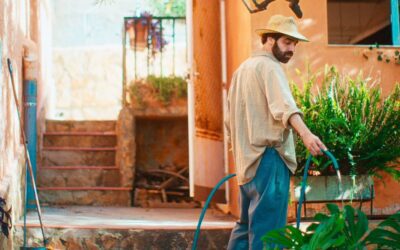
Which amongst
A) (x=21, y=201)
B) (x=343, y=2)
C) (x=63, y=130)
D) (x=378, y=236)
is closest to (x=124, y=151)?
(x=63, y=130)

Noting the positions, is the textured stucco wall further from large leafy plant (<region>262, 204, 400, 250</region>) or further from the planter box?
large leafy plant (<region>262, 204, 400, 250</region>)

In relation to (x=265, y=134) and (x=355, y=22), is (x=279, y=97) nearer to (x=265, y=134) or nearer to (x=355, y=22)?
(x=265, y=134)

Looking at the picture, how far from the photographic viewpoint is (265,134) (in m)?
4.61

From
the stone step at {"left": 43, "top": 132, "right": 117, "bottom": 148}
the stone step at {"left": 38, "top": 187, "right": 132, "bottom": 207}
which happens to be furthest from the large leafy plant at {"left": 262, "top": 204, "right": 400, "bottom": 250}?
the stone step at {"left": 43, "top": 132, "right": 117, "bottom": 148}

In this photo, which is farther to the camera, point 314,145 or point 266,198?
point 266,198

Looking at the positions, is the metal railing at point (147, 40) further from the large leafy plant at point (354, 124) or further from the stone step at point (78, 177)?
the large leafy plant at point (354, 124)

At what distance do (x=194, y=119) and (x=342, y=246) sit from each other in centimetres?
424

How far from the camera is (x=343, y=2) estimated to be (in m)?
11.4

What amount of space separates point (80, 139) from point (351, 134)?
495 cm

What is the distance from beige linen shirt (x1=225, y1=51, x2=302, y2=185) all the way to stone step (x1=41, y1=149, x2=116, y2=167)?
530 cm

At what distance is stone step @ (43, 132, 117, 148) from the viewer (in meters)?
9.99

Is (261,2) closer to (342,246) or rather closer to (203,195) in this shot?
(203,195)

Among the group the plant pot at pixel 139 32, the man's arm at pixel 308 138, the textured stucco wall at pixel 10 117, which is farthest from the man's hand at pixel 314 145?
the plant pot at pixel 139 32

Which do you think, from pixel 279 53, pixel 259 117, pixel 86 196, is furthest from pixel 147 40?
pixel 259 117
